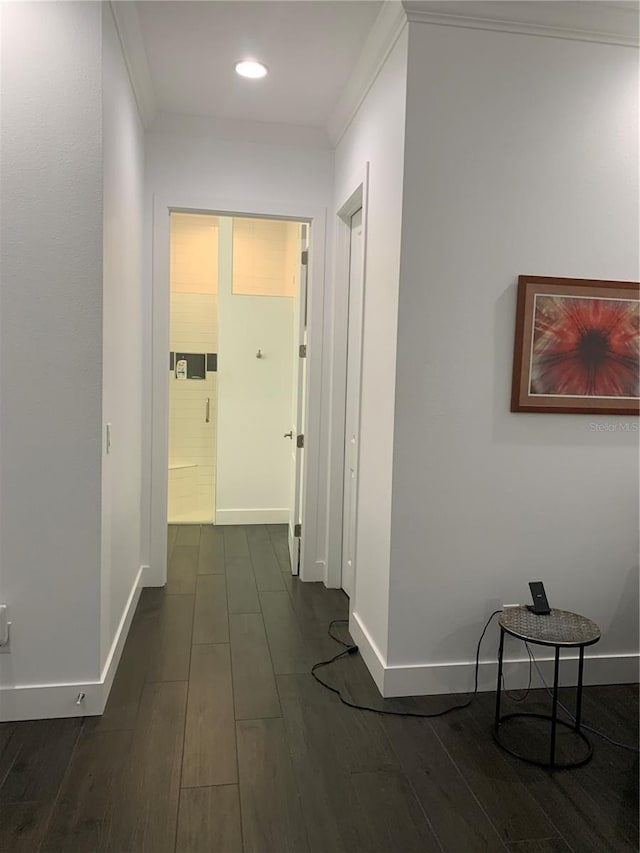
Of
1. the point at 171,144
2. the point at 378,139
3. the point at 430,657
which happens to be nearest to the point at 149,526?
the point at 430,657

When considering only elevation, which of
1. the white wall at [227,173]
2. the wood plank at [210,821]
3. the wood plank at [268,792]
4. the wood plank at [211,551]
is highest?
the white wall at [227,173]

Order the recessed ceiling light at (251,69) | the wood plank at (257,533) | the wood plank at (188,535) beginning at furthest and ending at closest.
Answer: the wood plank at (257,533), the wood plank at (188,535), the recessed ceiling light at (251,69)

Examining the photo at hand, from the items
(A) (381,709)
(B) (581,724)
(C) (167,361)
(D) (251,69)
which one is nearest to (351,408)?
(C) (167,361)

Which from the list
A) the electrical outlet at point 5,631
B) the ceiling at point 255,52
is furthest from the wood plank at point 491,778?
the ceiling at point 255,52

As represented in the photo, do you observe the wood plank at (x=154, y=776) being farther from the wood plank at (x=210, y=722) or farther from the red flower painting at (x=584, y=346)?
the red flower painting at (x=584, y=346)

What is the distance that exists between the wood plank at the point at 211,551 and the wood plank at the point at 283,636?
552mm

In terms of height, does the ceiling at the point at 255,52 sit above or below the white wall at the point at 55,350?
above

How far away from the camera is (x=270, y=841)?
177cm

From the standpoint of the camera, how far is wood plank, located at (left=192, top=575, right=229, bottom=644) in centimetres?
313

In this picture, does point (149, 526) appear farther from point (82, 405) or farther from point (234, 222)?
point (234, 222)

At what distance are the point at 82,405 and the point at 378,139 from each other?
1730mm

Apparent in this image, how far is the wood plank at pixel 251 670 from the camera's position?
2.48 m

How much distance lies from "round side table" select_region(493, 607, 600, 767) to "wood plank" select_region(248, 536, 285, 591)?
68.8 inches

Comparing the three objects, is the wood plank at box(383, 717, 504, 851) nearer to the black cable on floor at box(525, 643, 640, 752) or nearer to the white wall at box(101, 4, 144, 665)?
the black cable on floor at box(525, 643, 640, 752)
